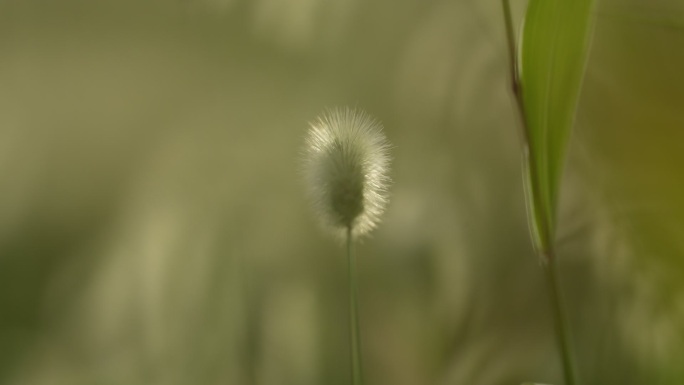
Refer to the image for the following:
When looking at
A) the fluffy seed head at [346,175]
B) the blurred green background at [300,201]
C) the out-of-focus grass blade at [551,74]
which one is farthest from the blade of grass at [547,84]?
the blurred green background at [300,201]

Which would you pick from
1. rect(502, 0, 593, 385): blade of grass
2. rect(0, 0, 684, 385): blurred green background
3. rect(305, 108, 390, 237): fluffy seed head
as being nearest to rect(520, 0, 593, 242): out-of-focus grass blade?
rect(502, 0, 593, 385): blade of grass

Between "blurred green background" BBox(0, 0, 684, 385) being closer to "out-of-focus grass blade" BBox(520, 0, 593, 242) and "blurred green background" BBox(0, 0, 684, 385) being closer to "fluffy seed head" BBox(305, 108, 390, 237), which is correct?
"fluffy seed head" BBox(305, 108, 390, 237)

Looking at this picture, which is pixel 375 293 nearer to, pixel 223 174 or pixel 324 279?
pixel 324 279

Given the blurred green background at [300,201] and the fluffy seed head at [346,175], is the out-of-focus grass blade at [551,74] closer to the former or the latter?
the fluffy seed head at [346,175]

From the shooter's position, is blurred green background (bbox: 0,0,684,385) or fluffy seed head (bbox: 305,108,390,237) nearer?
fluffy seed head (bbox: 305,108,390,237)

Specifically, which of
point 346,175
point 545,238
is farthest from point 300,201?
point 545,238
